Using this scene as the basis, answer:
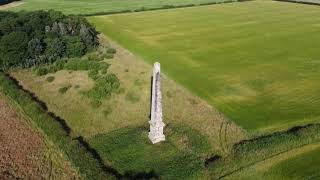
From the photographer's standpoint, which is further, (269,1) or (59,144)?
(269,1)

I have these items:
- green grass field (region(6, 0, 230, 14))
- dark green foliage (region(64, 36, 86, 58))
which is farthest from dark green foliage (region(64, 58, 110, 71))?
green grass field (region(6, 0, 230, 14))

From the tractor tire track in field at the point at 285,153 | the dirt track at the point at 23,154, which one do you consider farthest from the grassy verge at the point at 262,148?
the dirt track at the point at 23,154

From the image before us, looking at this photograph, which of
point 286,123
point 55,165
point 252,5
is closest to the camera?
point 55,165

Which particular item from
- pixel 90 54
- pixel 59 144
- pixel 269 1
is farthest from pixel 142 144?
pixel 269 1

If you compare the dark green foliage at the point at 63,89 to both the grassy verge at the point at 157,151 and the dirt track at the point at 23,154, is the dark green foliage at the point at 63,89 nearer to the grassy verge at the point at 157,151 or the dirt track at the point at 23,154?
the dirt track at the point at 23,154

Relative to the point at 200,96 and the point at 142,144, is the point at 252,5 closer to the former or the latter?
the point at 200,96

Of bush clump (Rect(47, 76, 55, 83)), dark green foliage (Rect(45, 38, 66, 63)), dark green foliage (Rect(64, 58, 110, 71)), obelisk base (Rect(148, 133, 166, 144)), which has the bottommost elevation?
obelisk base (Rect(148, 133, 166, 144))

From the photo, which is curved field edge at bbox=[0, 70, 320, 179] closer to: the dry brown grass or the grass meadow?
the grass meadow
